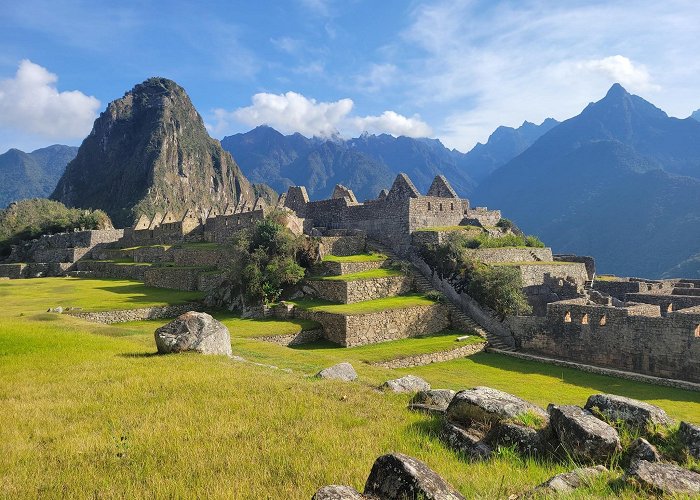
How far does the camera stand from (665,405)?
14.1m

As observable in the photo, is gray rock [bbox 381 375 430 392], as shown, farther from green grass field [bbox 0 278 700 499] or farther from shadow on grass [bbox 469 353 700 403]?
shadow on grass [bbox 469 353 700 403]

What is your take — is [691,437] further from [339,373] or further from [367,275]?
[367,275]

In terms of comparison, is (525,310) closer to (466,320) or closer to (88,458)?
(466,320)

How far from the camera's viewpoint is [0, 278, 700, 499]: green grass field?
179 inches

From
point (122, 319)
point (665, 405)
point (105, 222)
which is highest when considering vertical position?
point (105, 222)

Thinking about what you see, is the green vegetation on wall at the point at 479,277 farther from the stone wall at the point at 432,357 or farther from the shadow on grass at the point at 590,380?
the shadow on grass at the point at 590,380

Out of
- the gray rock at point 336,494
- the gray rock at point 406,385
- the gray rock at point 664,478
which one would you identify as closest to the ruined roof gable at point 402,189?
the gray rock at point 406,385

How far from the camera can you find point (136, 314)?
2414 cm

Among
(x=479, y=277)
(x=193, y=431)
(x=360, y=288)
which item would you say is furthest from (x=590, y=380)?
(x=193, y=431)

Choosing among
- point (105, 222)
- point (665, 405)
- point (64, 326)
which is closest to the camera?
point (665, 405)

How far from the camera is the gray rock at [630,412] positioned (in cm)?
554

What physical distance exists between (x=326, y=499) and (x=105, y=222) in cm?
7196

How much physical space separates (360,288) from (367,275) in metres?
1.21

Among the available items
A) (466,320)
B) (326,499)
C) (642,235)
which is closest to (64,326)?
(326,499)
